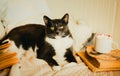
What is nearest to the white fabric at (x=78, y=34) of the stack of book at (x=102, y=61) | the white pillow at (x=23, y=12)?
the stack of book at (x=102, y=61)

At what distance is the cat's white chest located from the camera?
1248 mm

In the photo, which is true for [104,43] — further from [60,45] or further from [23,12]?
[23,12]

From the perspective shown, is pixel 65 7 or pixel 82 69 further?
pixel 65 7

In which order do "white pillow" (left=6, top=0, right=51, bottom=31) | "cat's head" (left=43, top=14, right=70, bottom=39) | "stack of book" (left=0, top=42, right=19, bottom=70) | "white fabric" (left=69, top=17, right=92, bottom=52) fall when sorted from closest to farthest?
"stack of book" (left=0, top=42, right=19, bottom=70) < "cat's head" (left=43, top=14, right=70, bottom=39) < "white pillow" (left=6, top=0, right=51, bottom=31) < "white fabric" (left=69, top=17, right=92, bottom=52)

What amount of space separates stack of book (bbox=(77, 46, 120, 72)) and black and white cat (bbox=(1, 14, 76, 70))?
0.11m

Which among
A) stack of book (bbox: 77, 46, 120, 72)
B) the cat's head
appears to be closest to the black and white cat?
the cat's head

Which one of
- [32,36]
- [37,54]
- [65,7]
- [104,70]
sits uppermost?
[65,7]

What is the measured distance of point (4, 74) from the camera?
104 cm

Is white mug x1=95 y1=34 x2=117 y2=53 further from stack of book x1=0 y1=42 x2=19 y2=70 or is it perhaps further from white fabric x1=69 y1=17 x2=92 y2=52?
stack of book x1=0 y1=42 x2=19 y2=70

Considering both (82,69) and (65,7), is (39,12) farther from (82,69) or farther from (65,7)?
(82,69)

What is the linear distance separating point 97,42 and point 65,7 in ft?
1.92

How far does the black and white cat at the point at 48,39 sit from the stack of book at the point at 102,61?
4.5 inches

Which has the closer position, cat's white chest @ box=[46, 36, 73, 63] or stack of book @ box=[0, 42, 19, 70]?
stack of book @ box=[0, 42, 19, 70]

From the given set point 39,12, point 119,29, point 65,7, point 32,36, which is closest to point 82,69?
point 32,36
